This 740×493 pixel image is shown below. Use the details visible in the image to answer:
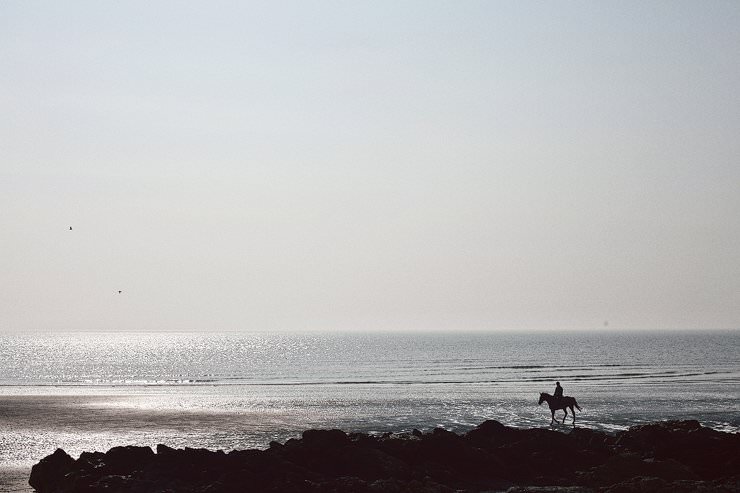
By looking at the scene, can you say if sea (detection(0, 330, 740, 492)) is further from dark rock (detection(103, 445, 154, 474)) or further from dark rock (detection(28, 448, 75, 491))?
dark rock (detection(103, 445, 154, 474))

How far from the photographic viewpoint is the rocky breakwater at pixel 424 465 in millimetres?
25078

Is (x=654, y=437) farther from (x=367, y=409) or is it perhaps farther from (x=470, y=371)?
(x=470, y=371)

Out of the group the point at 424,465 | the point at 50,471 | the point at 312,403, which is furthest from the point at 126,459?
the point at 312,403

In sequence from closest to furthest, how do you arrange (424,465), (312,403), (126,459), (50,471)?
(50,471)
(126,459)
(424,465)
(312,403)

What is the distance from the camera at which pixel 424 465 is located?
29031 millimetres

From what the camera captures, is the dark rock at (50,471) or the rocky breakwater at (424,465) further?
the dark rock at (50,471)

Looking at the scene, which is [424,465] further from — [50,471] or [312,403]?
[312,403]

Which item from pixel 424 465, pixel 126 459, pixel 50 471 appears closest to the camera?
pixel 50 471

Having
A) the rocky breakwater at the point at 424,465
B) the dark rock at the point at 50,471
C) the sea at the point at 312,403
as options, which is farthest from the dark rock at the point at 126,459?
the sea at the point at 312,403

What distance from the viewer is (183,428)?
1720 inches

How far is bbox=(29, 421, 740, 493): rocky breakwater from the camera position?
25.1m

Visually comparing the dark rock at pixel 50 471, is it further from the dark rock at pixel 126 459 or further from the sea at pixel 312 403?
the dark rock at pixel 126 459

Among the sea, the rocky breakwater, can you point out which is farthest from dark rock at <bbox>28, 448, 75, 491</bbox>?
the sea

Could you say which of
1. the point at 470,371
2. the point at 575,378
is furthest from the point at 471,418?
the point at 470,371
